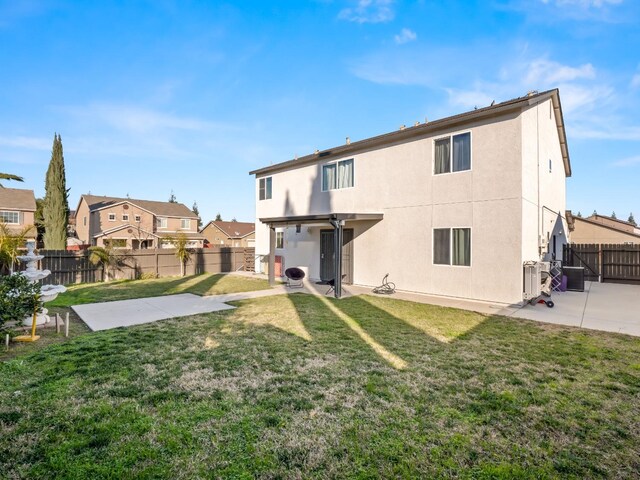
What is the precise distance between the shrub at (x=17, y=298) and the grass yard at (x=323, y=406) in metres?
1.02

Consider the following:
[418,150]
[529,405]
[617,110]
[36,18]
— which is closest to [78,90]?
[36,18]

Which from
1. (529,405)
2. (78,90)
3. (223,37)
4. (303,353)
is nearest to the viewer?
(529,405)

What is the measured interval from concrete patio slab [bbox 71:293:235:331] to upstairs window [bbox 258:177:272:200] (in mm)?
8202

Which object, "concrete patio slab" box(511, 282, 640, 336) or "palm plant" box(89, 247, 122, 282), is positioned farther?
"palm plant" box(89, 247, 122, 282)

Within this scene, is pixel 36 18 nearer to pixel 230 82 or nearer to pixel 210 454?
pixel 230 82

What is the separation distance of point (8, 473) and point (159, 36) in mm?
13380

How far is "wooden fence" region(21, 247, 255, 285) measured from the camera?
46.1ft

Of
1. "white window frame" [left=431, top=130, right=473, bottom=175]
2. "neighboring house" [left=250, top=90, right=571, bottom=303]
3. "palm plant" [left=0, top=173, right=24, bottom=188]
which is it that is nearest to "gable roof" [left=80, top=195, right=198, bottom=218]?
"neighboring house" [left=250, top=90, right=571, bottom=303]

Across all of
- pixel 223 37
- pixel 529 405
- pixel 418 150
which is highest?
pixel 223 37

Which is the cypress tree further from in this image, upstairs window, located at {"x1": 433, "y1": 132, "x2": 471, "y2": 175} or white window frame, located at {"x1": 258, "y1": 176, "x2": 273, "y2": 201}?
upstairs window, located at {"x1": 433, "y1": 132, "x2": 471, "y2": 175}

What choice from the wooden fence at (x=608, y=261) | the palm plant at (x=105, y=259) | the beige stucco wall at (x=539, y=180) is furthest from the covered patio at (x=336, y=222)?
the wooden fence at (x=608, y=261)

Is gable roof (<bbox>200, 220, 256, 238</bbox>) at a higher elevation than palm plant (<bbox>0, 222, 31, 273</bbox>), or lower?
higher

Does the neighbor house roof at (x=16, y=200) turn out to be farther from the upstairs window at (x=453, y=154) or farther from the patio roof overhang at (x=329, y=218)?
the upstairs window at (x=453, y=154)

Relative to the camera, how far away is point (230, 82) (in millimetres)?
14297
